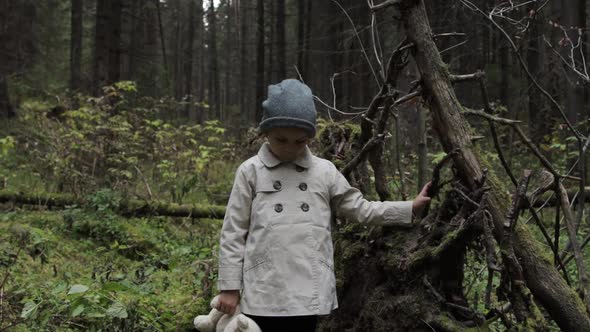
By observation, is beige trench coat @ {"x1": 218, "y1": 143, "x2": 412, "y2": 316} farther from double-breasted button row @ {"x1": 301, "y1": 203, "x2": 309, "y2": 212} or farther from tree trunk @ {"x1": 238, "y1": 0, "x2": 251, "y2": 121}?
tree trunk @ {"x1": 238, "y1": 0, "x2": 251, "y2": 121}

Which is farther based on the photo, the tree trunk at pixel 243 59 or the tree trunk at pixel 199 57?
the tree trunk at pixel 199 57

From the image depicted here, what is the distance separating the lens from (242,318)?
2.66m

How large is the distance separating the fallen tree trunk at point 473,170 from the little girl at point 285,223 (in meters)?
0.33

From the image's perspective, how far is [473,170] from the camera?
9.39 ft

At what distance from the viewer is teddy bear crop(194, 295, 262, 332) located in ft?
8.73

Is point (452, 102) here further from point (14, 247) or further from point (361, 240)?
point (14, 247)

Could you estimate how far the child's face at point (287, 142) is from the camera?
273 cm

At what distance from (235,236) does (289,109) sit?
697 mm

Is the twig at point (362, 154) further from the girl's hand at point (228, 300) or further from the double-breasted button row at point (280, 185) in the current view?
the girl's hand at point (228, 300)

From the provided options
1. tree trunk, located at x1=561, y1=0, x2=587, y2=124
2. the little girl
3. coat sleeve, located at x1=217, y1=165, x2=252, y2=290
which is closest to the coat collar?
the little girl

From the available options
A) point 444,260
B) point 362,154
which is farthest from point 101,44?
point 444,260

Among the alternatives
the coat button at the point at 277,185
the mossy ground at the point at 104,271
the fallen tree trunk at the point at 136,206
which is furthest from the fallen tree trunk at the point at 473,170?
the fallen tree trunk at the point at 136,206

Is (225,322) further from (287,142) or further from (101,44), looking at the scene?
(101,44)

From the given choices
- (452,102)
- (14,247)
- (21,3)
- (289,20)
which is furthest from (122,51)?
(289,20)
